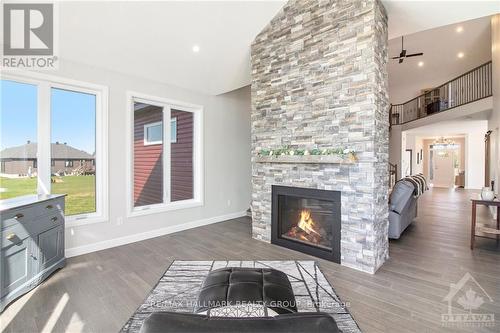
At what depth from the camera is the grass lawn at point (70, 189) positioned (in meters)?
3.23

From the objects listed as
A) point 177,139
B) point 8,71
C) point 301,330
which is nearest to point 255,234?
point 177,139

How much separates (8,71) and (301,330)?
438 centimetres

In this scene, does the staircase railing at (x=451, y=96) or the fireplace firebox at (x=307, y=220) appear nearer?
the fireplace firebox at (x=307, y=220)

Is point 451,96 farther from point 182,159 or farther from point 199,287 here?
point 199,287

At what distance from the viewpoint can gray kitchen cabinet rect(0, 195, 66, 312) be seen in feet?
7.68

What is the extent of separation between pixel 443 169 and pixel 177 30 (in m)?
16.3

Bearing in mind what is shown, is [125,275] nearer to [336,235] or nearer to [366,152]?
[336,235]

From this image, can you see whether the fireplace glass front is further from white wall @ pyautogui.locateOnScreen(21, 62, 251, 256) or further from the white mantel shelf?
white wall @ pyautogui.locateOnScreen(21, 62, 251, 256)

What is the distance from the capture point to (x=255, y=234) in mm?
4340

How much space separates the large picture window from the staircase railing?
330 inches

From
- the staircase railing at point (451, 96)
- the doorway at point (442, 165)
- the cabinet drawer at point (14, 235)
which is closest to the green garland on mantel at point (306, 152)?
the cabinet drawer at point (14, 235)
